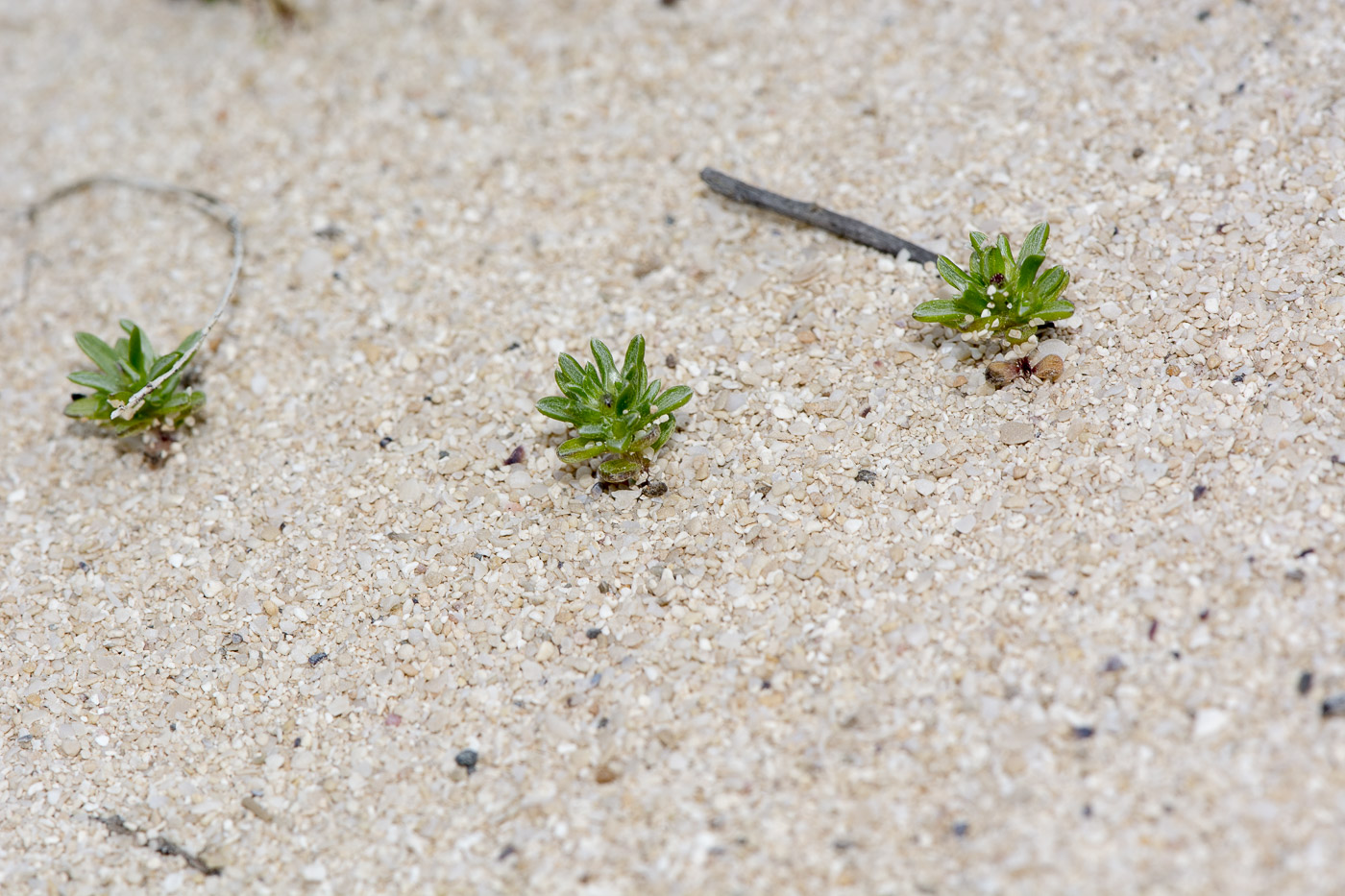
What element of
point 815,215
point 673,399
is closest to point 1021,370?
point 815,215

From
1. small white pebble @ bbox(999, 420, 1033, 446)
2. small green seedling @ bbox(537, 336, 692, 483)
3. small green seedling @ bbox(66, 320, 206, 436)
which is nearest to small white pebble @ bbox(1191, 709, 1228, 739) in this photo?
small white pebble @ bbox(999, 420, 1033, 446)

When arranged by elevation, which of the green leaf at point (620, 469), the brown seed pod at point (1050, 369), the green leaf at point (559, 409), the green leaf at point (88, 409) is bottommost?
the green leaf at point (88, 409)

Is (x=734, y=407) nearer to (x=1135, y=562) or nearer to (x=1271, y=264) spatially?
(x=1135, y=562)

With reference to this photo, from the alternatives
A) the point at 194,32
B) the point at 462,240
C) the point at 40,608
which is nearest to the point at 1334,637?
the point at 462,240

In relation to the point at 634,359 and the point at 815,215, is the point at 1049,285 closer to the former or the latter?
the point at 815,215

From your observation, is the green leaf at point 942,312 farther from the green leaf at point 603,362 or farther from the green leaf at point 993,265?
the green leaf at point 603,362

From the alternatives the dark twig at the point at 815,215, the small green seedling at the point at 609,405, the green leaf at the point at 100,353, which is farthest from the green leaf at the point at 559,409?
the green leaf at the point at 100,353

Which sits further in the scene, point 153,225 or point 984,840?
point 153,225
